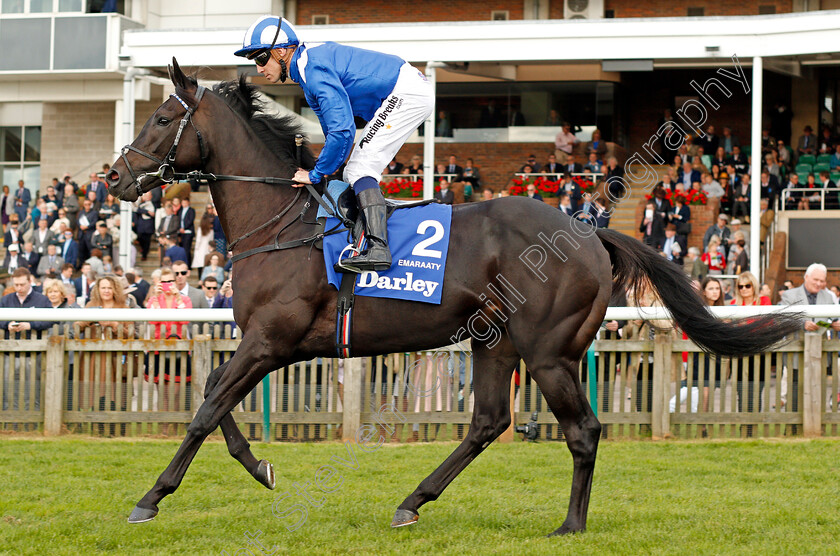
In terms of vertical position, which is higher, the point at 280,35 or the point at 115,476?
the point at 280,35

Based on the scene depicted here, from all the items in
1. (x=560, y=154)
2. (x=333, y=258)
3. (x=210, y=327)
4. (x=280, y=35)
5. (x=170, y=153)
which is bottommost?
(x=210, y=327)

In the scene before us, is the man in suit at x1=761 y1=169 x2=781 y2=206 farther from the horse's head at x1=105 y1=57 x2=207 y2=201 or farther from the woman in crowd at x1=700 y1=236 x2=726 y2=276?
the horse's head at x1=105 y1=57 x2=207 y2=201

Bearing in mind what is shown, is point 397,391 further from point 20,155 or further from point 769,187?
point 20,155

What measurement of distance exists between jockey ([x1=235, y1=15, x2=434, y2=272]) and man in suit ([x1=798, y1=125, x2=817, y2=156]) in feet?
50.9

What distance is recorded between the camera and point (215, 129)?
16.5 feet

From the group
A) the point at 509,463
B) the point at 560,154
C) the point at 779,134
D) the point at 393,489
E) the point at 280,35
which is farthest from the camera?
the point at 779,134

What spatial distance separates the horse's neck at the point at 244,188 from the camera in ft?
16.3

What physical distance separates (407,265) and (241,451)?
4.23 ft

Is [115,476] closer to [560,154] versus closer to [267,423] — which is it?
[267,423]

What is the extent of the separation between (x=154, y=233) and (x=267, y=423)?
9.64 m

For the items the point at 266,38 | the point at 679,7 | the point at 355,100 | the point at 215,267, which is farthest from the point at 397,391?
the point at 679,7

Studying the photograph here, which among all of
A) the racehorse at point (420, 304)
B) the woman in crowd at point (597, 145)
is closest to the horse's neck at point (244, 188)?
the racehorse at point (420, 304)

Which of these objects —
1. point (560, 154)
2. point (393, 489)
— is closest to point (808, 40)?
point (560, 154)

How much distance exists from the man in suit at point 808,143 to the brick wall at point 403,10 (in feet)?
24.3
